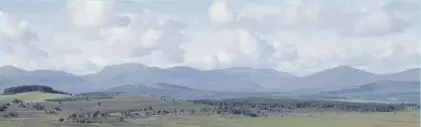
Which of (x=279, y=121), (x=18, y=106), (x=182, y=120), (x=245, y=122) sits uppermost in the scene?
(x=18, y=106)

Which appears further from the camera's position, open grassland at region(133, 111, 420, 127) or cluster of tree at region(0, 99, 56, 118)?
cluster of tree at region(0, 99, 56, 118)

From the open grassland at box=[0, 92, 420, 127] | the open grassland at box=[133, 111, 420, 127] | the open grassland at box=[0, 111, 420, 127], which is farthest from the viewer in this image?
the open grassland at box=[133, 111, 420, 127]

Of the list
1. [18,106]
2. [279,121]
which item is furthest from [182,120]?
[18,106]

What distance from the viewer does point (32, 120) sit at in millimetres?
138375

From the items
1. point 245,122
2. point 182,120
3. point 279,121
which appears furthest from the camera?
point 279,121

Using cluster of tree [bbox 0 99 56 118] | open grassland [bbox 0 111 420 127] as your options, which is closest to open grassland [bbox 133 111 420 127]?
open grassland [bbox 0 111 420 127]

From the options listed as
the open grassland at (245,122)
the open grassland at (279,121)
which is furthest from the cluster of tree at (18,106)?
the open grassland at (279,121)

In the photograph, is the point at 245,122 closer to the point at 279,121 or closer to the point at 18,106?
the point at 279,121

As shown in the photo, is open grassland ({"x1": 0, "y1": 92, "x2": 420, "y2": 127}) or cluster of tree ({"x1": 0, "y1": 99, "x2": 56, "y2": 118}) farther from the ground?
cluster of tree ({"x1": 0, "y1": 99, "x2": 56, "y2": 118})

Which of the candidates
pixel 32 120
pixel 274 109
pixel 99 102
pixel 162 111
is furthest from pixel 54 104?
pixel 274 109

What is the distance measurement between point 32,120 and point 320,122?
56.4 m

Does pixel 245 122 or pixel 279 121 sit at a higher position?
pixel 279 121

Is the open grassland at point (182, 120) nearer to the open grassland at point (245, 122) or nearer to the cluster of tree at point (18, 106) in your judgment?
the open grassland at point (245, 122)

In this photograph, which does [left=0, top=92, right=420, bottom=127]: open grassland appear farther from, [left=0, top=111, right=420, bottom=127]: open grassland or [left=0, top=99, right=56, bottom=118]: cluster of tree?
[left=0, top=99, right=56, bottom=118]: cluster of tree
